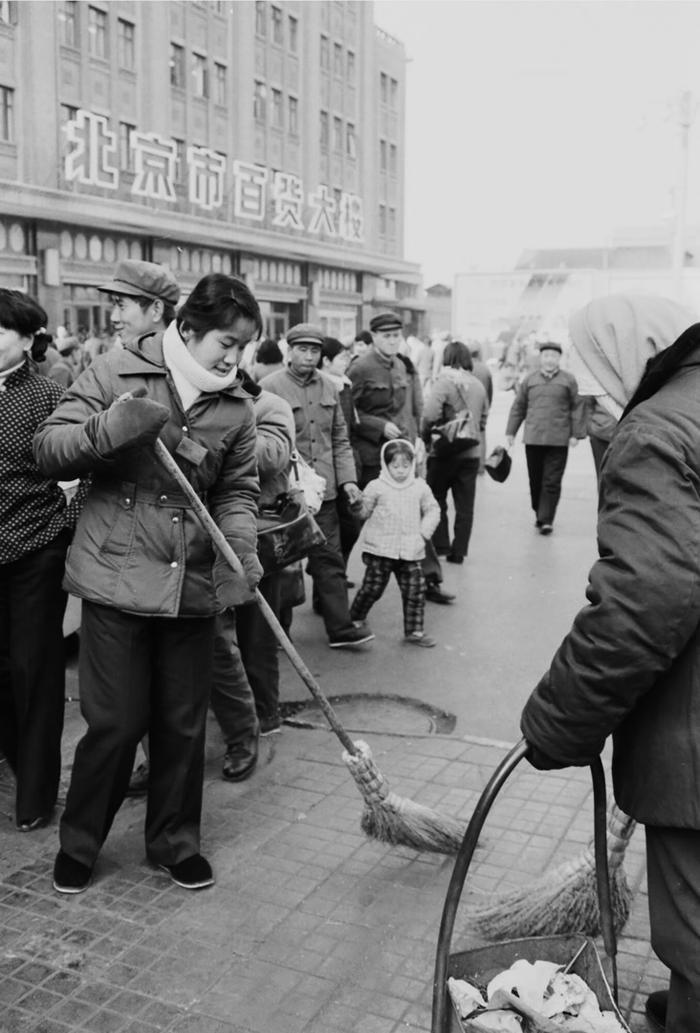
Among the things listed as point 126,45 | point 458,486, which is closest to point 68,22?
point 126,45

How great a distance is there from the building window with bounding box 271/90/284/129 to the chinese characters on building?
6.80 ft

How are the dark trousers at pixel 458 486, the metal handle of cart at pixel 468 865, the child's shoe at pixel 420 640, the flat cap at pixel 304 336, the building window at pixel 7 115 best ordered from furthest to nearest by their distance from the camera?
1. the building window at pixel 7 115
2. the dark trousers at pixel 458 486
3. the child's shoe at pixel 420 640
4. the flat cap at pixel 304 336
5. the metal handle of cart at pixel 468 865

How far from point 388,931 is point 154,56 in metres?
30.5

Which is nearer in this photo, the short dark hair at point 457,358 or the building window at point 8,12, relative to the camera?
the short dark hair at point 457,358

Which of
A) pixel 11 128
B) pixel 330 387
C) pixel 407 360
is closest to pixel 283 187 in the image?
pixel 11 128

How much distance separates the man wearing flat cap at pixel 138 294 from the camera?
15.6ft

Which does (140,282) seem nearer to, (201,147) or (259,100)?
(201,147)

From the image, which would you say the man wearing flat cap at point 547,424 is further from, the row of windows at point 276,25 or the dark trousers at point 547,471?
the row of windows at point 276,25

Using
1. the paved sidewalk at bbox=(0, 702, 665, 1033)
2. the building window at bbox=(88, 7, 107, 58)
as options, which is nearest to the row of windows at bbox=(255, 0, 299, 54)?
the building window at bbox=(88, 7, 107, 58)

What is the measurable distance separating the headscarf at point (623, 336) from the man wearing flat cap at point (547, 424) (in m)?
8.14

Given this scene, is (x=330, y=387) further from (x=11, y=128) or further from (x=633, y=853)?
(x=11, y=128)

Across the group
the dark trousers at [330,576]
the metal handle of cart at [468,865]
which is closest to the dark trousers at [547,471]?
the dark trousers at [330,576]

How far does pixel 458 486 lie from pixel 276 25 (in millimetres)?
30783

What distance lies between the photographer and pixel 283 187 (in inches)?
1389
